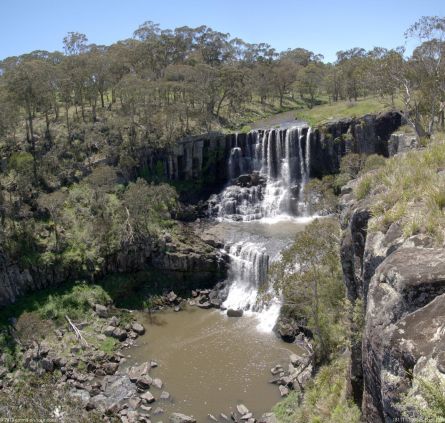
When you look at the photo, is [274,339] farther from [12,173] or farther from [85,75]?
[85,75]

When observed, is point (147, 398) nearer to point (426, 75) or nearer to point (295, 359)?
point (295, 359)

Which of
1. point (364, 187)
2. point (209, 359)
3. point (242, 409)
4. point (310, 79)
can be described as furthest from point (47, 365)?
point (310, 79)

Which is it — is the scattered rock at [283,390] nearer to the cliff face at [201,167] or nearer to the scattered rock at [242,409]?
the scattered rock at [242,409]

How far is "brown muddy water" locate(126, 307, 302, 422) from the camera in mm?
21953

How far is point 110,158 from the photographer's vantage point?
149ft

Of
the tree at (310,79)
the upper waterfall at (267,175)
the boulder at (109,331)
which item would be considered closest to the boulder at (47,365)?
the boulder at (109,331)

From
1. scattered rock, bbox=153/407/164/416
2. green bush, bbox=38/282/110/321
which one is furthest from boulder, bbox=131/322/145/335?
scattered rock, bbox=153/407/164/416

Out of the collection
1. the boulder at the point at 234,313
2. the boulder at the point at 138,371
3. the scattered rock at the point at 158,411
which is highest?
the boulder at the point at 234,313

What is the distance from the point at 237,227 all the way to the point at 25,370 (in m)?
21.0

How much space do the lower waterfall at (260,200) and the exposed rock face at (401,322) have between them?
79.1 ft

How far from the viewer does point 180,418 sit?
2064 cm

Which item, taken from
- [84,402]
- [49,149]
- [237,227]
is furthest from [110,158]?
[84,402]

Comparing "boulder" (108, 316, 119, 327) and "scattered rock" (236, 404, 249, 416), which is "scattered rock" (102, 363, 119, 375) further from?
"scattered rock" (236, 404, 249, 416)

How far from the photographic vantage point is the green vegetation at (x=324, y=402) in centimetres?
1368
